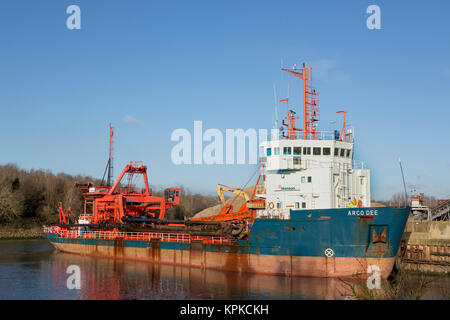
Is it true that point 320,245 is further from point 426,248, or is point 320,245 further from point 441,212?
point 441,212

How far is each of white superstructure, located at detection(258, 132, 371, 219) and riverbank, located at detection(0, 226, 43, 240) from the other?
4893 centimetres

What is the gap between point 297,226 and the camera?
24.9m

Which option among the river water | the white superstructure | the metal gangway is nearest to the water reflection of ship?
the river water

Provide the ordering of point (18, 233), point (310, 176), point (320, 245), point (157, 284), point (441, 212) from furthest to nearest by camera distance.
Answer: point (18, 233), point (441, 212), point (310, 176), point (157, 284), point (320, 245)

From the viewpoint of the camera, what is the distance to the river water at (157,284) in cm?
2125

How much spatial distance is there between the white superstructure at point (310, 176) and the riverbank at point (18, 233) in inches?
1926

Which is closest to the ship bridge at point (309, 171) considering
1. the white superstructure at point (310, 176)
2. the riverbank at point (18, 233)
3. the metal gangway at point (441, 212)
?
the white superstructure at point (310, 176)

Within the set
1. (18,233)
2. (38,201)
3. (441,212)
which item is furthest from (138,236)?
(38,201)

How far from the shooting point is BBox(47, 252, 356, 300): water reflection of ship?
69.7 ft

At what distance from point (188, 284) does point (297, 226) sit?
7164 millimetres

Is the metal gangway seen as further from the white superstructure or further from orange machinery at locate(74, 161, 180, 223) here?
orange machinery at locate(74, 161, 180, 223)

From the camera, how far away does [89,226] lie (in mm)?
38938
